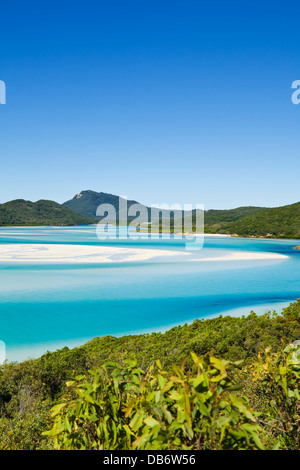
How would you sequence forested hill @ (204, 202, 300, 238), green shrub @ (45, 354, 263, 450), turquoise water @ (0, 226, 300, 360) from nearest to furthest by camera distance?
green shrub @ (45, 354, 263, 450), turquoise water @ (0, 226, 300, 360), forested hill @ (204, 202, 300, 238)

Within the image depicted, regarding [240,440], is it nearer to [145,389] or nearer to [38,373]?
[145,389]

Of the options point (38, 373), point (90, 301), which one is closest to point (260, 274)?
point (90, 301)

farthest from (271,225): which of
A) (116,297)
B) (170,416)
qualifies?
(170,416)

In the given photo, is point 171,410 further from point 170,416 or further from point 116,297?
point 116,297

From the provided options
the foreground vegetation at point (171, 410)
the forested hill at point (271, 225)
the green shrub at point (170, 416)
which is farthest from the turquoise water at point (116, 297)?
the forested hill at point (271, 225)

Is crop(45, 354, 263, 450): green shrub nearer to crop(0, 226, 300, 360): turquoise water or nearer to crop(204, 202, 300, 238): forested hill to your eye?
crop(0, 226, 300, 360): turquoise water

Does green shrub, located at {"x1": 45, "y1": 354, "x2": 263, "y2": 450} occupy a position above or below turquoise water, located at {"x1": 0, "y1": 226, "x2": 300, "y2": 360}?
above

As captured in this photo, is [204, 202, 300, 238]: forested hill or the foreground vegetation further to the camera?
[204, 202, 300, 238]: forested hill

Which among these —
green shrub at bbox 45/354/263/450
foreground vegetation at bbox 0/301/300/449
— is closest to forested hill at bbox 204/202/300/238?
foreground vegetation at bbox 0/301/300/449
